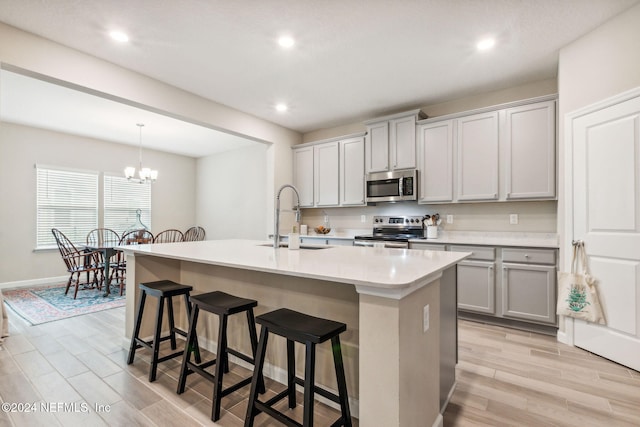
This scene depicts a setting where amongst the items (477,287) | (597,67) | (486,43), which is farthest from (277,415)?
(597,67)

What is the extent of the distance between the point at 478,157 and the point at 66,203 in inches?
264

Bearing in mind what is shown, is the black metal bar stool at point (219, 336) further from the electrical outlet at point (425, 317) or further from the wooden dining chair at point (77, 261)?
the wooden dining chair at point (77, 261)

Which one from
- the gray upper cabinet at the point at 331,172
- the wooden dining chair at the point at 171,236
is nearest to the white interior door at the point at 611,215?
the gray upper cabinet at the point at 331,172

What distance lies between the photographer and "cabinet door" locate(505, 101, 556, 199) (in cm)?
317

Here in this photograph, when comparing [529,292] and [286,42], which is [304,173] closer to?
[286,42]

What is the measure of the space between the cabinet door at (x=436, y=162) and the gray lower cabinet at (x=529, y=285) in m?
1.02

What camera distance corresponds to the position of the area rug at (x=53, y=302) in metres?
3.58

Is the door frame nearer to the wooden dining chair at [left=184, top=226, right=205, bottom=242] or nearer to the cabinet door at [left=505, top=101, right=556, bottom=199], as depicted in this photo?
the cabinet door at [left=505, top=101, right=556, bottom=199]

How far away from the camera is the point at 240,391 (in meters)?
2.02

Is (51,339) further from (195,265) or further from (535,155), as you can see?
(535,155)

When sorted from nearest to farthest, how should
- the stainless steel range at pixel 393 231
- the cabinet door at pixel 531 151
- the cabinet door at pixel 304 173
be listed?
the cabinet door at pixel 531 151 → the stainless steel range at pixel 393 231 → the cabinet door at pixel 304 173

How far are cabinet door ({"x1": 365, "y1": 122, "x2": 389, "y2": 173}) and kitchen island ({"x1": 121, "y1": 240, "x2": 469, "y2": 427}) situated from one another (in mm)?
2135

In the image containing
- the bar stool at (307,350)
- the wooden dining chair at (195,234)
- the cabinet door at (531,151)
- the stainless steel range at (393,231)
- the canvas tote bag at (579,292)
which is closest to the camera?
the bar stool at (307,350)

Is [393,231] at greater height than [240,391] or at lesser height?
greater
